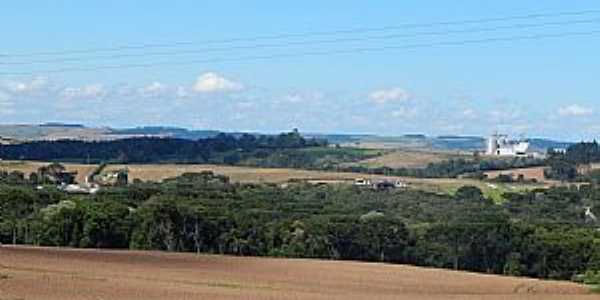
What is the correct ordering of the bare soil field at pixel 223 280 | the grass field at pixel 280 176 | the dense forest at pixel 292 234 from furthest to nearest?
the grass field at pixel 280 176, the dense forest at pixel 292 234, the bare soil field at pixel 223 280

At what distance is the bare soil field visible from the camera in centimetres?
4928

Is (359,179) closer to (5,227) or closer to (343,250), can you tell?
(343,250)

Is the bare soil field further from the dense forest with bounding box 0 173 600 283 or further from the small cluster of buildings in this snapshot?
the small cluster of buildings

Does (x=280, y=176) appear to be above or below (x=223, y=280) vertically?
above

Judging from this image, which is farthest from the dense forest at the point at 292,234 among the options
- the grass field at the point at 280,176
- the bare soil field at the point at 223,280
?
the grass field at the point at 280,176

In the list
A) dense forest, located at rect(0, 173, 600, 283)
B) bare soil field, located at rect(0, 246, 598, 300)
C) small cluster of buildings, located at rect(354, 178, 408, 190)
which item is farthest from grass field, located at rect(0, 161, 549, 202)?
bare soil field, located at rect(0, 246, 598, 300)

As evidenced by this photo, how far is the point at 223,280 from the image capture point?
204 feet

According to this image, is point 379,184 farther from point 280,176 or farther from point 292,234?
point 292,234

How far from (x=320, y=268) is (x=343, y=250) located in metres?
30.4

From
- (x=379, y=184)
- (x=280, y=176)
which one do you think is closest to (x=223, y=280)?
(x=379, y=184)

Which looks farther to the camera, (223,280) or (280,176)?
(280,176)

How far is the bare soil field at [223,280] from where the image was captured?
162 ft

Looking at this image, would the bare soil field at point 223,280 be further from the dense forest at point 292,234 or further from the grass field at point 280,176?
the grass field at point 280,176

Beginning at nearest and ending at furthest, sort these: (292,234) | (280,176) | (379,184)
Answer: (292,234), (379,184), (280,176)
